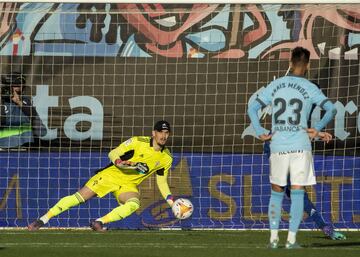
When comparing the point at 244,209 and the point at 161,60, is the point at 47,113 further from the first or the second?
the point at 244,209

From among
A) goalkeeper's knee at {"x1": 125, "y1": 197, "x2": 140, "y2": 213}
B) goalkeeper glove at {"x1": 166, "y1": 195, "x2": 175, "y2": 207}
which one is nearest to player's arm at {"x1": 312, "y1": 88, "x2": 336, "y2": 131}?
goalkeeper glove at {"x1": 166, "y1": 195, "x2": 175, "y2": 207}

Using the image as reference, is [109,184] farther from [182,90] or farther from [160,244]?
[160,244]

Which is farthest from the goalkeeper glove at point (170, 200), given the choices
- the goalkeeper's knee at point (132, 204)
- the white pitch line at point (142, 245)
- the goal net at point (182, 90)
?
the goal net at point (182, 90)

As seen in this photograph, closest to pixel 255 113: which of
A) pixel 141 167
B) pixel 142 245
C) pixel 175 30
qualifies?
pixel 142 245

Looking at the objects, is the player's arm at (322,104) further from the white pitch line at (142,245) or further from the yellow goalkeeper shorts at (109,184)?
the yellow goalkeeper shorts at (109,184)

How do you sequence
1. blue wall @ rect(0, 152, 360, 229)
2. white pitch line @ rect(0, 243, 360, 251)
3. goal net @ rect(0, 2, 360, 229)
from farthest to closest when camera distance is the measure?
1. blue wall @ rect(0, 152, 360, 229)
2. goal net @ rect(0, 2, 360, 229)
3. white pitch line @ rect(0, 243, 360, 251)

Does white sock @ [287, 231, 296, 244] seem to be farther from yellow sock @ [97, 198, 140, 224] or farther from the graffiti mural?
the graffiti mural

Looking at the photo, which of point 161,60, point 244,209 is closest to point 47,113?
point 161,60

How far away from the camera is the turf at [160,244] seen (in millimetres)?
10695

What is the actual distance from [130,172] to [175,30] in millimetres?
2531

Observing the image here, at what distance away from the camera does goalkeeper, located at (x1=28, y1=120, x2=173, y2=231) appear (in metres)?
14.9

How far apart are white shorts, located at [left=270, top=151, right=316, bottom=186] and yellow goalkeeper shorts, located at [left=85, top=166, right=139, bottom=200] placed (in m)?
4.56

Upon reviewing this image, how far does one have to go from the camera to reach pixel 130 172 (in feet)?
50.7

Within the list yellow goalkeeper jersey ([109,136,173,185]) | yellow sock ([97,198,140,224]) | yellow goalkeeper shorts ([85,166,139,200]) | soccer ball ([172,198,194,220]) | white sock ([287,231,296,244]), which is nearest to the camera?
white sock ([287,231,296,244])
